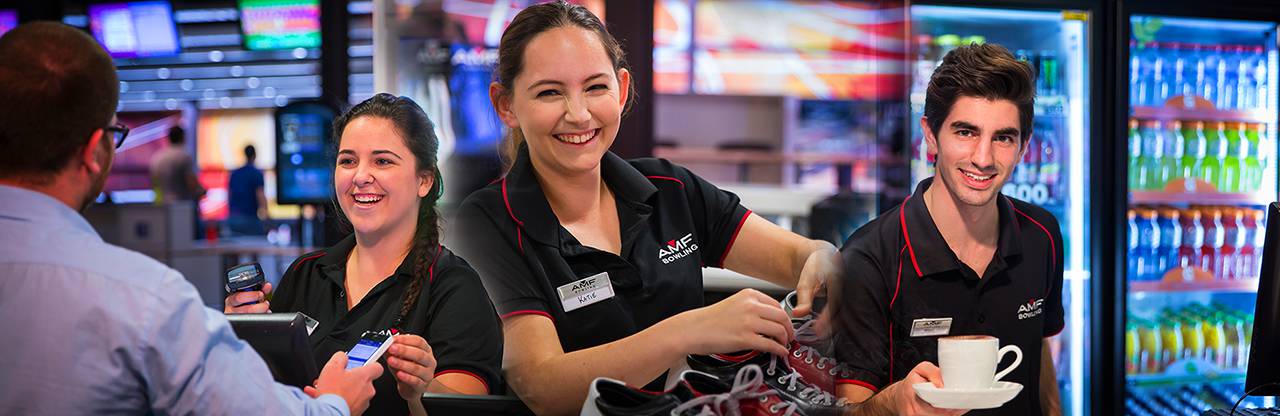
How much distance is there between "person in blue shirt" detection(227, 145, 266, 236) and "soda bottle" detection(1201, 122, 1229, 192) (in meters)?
5.84

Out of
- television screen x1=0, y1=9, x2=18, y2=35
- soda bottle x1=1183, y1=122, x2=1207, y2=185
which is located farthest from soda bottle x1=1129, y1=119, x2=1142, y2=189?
television screen x1=0, y1=9, x2=18, y2=35

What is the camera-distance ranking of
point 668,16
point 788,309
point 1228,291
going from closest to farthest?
point 788,309 → point 1228,291 → point 668,16

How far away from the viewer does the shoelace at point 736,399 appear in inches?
58.5

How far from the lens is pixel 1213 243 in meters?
4.11

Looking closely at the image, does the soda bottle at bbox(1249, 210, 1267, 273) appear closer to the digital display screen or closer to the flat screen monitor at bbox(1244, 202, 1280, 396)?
the flat screen monitor at bbox(1244, 202, 1280, 396)

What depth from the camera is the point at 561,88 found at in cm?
158

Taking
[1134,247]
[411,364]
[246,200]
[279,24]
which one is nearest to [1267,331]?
[411,364]

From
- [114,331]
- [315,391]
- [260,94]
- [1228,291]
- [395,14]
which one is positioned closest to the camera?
[114,331]

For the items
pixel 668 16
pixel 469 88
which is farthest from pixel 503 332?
pixel 668 16

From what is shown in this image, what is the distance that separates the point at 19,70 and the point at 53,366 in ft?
1.28

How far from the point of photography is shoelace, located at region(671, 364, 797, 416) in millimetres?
1485

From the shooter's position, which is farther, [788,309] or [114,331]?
[788,309]

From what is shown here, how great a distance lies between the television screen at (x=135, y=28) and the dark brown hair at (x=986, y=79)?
24.3 ft

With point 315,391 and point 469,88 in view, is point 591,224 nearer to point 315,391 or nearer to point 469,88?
point 315,391
